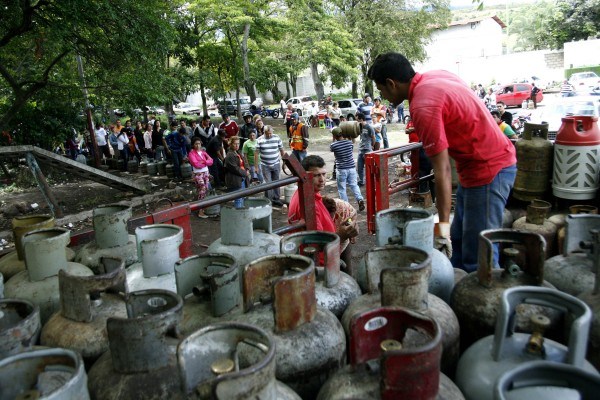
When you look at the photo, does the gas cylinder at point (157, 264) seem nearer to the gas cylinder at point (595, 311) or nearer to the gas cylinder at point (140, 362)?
the gas cylinder at point (140, 362)

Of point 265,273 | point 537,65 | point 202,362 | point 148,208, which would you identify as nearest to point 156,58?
point 148,208

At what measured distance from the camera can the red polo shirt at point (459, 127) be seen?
115 inches

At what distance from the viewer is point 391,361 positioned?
4.52 feet

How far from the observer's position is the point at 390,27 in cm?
2980

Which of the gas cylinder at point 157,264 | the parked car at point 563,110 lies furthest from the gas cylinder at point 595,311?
the parked car at point 563,110

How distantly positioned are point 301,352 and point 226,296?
17.2 inches

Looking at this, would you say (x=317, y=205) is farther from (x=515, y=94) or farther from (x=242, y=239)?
(x=515, y=94)

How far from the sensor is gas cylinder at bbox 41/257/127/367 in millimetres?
2082

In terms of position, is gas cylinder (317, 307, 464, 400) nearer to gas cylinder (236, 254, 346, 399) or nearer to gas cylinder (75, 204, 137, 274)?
gas cylinder (236, 254, 346, 399)

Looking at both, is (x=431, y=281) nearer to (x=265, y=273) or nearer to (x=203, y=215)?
(x=265, y=273)

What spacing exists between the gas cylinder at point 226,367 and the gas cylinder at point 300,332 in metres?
0.23

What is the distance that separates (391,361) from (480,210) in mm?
2110

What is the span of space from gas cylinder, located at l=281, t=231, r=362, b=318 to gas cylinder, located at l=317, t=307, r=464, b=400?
67 cm

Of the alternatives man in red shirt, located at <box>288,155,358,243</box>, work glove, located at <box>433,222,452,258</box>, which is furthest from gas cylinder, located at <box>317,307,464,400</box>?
man in red shirt, located at <box>288,155,358,243</box>
